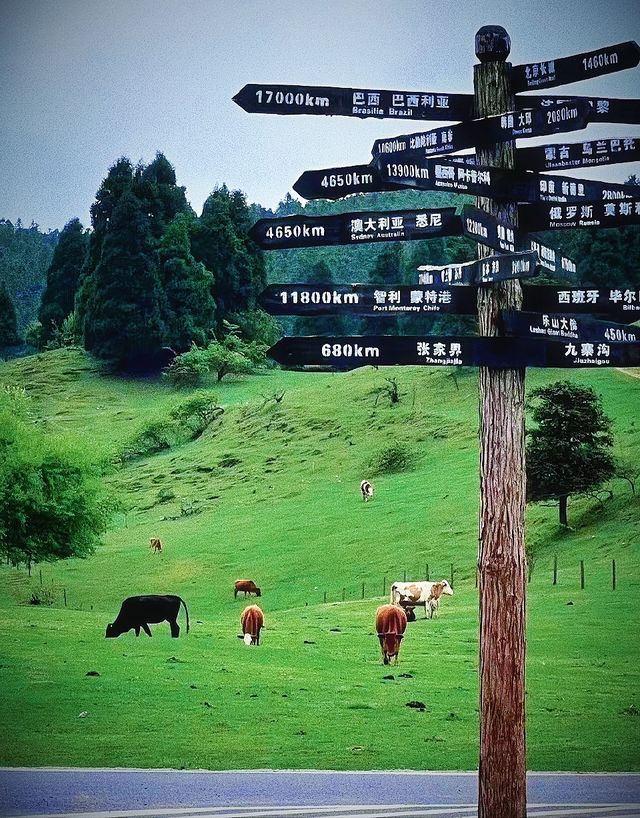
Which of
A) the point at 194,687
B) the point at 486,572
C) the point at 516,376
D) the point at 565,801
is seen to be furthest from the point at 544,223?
the point at 194,687

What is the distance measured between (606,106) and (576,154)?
40 centimetres

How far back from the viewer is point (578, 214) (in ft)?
31.6

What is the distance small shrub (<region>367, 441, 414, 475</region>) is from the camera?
5238 cm

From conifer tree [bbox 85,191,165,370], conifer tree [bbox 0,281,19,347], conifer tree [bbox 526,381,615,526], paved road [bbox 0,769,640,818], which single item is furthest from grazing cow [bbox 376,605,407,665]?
conifer tree [bbox 0,281,19,347]

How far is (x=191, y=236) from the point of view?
7319 cm

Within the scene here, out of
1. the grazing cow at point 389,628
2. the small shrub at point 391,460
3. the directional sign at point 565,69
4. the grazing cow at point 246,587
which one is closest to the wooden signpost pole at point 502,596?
the directional sign at point 565,69

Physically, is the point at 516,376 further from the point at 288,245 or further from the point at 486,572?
the point at 288,245

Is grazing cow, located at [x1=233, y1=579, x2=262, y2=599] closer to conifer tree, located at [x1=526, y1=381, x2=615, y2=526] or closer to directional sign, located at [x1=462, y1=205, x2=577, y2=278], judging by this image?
conifer tree, located at [x1=526, y1=381, x2=615, y2=526]

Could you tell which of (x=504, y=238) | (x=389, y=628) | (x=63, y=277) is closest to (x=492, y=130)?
(x=504, y=238)

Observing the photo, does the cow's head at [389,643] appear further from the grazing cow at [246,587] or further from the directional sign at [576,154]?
the directional sign at [576,154]

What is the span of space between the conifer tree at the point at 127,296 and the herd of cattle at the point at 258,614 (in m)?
35.2

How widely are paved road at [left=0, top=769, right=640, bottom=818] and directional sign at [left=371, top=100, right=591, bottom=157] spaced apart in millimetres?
6557

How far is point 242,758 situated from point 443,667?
28.3 ft

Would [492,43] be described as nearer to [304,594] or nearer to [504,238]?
[504,238]
